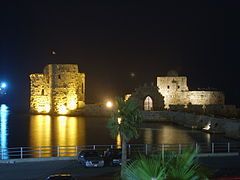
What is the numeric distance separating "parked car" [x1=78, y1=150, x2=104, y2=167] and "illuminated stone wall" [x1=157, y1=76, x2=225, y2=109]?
137ft

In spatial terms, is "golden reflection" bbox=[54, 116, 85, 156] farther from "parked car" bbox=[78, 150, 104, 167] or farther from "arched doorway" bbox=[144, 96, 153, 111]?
"arched doorway" bbox=[144, 96, 153, 111]

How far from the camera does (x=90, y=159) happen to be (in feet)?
60.4

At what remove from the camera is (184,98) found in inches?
2392

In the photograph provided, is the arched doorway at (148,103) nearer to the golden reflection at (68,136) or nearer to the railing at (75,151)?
the golden reflection at (68,136)

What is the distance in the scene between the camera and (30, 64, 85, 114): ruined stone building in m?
58.7

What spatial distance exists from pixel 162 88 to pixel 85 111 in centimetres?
1141

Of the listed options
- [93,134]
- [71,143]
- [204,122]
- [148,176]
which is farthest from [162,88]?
[148,176]

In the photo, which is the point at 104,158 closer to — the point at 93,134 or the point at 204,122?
the point at 93,134

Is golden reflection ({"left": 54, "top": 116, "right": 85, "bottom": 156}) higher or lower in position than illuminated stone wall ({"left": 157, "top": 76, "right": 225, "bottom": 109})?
lower

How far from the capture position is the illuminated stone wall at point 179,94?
60.2m

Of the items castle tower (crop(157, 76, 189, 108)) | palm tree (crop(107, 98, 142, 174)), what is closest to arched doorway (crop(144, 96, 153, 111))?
castle tower (crop(157, 76, 189, 108))

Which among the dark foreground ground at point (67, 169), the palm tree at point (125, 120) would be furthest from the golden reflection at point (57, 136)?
the palm tree at point (125, 120)

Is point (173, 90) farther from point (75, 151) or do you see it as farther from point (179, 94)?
point (75, 151)

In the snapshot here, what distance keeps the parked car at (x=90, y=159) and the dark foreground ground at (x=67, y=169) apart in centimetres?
28
